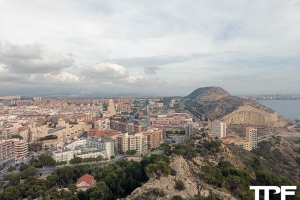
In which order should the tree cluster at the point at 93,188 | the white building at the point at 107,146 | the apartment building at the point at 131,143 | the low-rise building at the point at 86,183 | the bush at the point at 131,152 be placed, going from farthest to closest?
1. the apartment building at the point at 131,143
2. the bush at the point at 131,152
3. the white building at the point at 107,146
4. the low-rise building at the point at 86,183
5. the tree cluster at the point at 93,188

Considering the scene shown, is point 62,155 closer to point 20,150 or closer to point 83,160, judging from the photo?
point 83,160

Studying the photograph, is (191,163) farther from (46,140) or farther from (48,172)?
(46,140)

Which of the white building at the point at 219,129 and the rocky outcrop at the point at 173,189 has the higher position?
the rocky outcrop at the point at 173,189

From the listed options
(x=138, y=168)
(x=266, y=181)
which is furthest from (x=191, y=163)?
(x=266, y=181)

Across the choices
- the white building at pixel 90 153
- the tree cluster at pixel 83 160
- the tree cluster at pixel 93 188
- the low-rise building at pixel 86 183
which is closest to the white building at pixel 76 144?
the white building at pixel 90 153

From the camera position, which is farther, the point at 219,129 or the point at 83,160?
the point at 219,129

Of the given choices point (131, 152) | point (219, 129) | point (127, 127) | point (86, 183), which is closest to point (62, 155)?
point (131, 152)

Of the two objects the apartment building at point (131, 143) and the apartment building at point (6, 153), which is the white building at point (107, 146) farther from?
the apartment building at point (6, 153)

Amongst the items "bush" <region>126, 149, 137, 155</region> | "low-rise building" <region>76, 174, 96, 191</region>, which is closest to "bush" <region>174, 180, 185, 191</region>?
"low-rise building" <region>76, 174, 96, 191</region>
